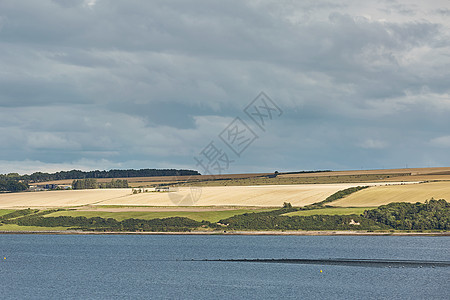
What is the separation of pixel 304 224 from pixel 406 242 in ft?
83.3

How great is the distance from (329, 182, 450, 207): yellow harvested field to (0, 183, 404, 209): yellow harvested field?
8764mm

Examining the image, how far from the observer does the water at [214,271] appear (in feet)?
232

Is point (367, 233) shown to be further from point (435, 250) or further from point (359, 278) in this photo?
point (359, 278)

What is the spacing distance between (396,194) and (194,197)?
52.4 m

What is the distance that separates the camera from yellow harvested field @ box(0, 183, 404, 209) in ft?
537

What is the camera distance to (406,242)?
114312mm

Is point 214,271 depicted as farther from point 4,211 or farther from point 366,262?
point 4,211

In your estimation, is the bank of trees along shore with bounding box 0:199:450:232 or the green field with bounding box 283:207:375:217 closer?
the bank of trees along shore with bounding box 0:199:450:232

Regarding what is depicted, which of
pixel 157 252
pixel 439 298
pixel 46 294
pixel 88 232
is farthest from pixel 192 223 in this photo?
pixel 439 298

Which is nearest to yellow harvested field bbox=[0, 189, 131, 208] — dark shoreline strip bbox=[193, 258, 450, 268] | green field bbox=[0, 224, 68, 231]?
green field bbox=[0, 224, 68, 231]

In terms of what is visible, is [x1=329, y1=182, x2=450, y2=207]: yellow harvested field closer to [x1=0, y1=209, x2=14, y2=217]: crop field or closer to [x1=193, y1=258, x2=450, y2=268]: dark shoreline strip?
[x1=193, y1=258, x2=450, y2=268]: dark shoreline strip

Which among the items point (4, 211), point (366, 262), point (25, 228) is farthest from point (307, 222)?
point (4, 211)

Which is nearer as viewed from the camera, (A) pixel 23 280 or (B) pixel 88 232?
(A) pixel 23 280

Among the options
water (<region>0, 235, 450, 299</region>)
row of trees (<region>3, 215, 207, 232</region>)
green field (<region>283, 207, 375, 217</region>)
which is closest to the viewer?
water (<region>0, 235, 450, 299</region>)
